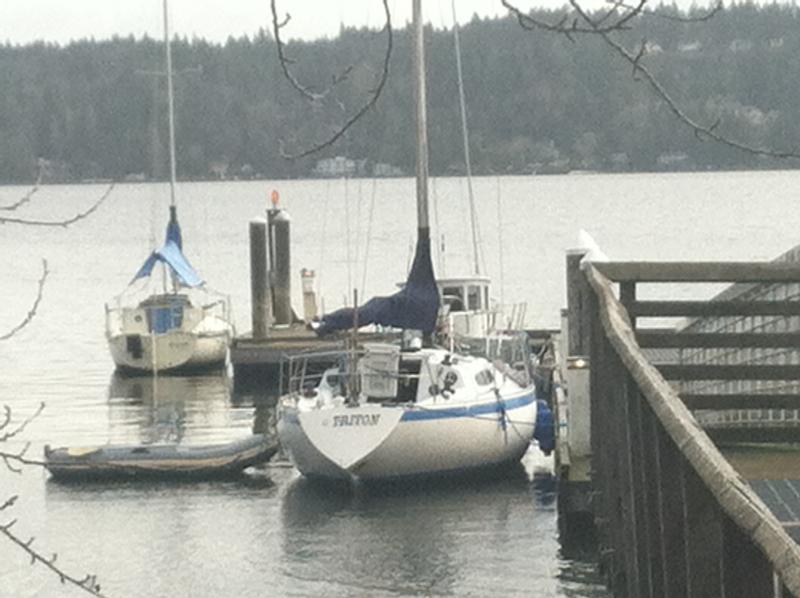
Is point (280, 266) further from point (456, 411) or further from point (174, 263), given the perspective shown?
point (456, 411)

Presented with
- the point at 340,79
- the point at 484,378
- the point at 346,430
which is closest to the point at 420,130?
the point at 484,378

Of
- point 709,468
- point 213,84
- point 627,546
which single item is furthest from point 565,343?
point 709,468

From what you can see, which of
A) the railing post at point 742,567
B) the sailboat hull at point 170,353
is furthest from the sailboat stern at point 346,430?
the railing post at point 742,567

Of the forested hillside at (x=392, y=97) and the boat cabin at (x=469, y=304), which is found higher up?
the forested hillside at (x=392, y=97)

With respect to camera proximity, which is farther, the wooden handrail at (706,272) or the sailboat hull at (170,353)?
the sailboat hull at (170,353)

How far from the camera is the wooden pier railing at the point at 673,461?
4051 millimetres

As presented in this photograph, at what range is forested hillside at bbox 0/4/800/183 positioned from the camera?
741 cm

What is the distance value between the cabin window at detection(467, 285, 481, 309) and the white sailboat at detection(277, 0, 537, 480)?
25.6ft

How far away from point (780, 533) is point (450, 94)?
306 ft

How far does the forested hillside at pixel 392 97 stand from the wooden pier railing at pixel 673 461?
2.45ft

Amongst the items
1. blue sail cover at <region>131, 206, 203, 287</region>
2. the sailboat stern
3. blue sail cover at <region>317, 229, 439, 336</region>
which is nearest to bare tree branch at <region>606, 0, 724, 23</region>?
the sailboat stern

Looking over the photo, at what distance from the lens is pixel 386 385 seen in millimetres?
26188

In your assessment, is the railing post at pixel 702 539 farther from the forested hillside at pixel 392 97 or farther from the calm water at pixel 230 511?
the calm water at pixel 230 511

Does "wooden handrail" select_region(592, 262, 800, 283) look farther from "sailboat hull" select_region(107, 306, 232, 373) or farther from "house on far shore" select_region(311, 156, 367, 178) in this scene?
"sailboat hull" select_region(107, 306, 232, 373)
